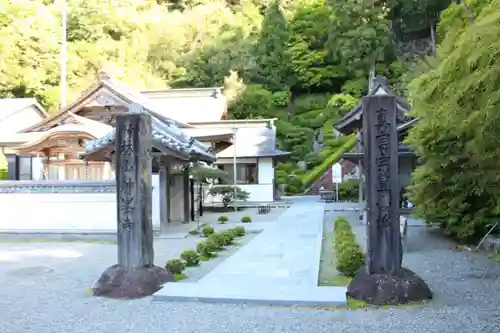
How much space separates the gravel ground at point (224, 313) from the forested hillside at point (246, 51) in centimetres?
2551

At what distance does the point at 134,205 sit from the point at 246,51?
34.4 meters

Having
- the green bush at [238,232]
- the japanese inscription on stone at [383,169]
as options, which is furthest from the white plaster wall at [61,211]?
the japanese inscription on stone at [383,169]

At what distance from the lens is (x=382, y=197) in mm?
6414

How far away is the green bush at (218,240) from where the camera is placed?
34.7 feet

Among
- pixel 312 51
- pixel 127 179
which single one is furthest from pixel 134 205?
pixel 312 51

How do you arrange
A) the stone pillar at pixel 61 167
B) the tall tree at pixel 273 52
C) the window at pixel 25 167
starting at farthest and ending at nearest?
the tall tree at pixel 273 52
the window at pixel 25 167
the stone pillar at pixel 61 167

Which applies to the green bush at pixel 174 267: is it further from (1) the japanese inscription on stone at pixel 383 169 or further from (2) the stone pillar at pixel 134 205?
(1) the japanese inscription on stone at pixel 383 169

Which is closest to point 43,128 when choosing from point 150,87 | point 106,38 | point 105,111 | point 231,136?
point 105,111

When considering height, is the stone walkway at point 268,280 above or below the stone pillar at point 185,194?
below

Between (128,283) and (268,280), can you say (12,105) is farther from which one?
(268,280)

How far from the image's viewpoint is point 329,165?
3397cm

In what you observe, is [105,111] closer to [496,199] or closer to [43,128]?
[43,128]

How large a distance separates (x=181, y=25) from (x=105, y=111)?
20813 millimetres

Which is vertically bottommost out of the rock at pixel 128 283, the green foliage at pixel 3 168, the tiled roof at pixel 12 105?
the rock at pixel 128 283
